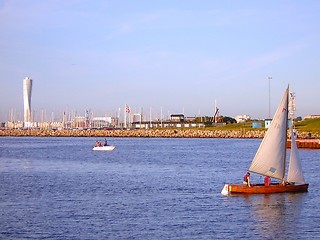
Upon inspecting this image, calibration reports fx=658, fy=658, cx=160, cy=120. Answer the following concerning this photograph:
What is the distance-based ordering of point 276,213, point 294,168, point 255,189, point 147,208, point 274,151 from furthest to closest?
1. point 294,168
2. point 274,151
3. point 255,189
4. point 147,208
5. point 276,213

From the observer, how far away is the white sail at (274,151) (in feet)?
170

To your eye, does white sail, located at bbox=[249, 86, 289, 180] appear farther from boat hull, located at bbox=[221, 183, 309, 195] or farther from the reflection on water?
the reflection on water

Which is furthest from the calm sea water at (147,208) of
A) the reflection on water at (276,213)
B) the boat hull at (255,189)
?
the boat hull at (255,189)

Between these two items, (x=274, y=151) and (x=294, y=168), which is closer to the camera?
(x=274, y=151)

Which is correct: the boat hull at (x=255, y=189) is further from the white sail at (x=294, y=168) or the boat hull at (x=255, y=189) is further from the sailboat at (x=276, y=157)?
the white sail at (x=294, y=168)

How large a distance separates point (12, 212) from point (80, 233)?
8974 millimetres

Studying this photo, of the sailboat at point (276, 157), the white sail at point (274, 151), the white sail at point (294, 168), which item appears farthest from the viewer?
the white sail at point (294, 168)

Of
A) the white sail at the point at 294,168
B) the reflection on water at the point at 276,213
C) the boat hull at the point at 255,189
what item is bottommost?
the reflection on water at the point at 276,213

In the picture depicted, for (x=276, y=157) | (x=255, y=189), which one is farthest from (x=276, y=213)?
(x=276, y=157)

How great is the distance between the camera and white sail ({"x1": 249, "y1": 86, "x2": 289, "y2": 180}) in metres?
51.8

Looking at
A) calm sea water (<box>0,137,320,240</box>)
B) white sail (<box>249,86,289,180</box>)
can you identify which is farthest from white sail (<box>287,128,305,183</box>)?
calm sea water (<box>0,137,320,240</box>)

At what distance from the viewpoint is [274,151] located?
171 feet

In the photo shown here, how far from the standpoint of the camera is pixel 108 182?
6334cm

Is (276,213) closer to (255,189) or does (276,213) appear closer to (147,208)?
(255,189)
